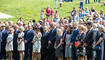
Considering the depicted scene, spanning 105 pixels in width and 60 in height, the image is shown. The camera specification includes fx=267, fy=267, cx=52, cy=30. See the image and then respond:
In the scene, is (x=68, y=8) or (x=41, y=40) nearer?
(x=41, y=40)

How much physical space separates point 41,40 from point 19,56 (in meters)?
2.00

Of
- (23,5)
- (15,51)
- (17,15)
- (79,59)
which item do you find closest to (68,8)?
(17,15)

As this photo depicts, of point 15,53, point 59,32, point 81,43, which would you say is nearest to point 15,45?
point 15,53

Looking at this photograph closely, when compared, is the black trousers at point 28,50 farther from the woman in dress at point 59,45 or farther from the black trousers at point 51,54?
the woman in dress at point 59,45

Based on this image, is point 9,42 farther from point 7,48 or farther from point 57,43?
point 57,43

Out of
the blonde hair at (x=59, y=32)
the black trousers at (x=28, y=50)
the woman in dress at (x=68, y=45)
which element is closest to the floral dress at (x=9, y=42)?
the black trousers at (x=28, y=50)

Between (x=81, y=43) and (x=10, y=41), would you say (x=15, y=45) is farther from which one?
(x=81, y=43)

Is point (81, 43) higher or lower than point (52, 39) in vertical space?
Answer: lower

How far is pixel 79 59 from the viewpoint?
11.2 m

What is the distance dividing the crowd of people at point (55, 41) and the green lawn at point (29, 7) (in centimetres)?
1583

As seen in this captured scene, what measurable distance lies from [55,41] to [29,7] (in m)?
25.6

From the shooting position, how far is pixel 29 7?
3728cm

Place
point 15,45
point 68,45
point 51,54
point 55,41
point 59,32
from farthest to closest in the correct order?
point 15,45, point 51,54, point 55,41, point 59,32, point 68,45

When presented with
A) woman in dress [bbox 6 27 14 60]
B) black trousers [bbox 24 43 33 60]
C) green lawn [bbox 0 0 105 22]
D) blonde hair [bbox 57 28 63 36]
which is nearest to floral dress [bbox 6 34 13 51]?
woman in dress [bbox 6 27 14 60]
